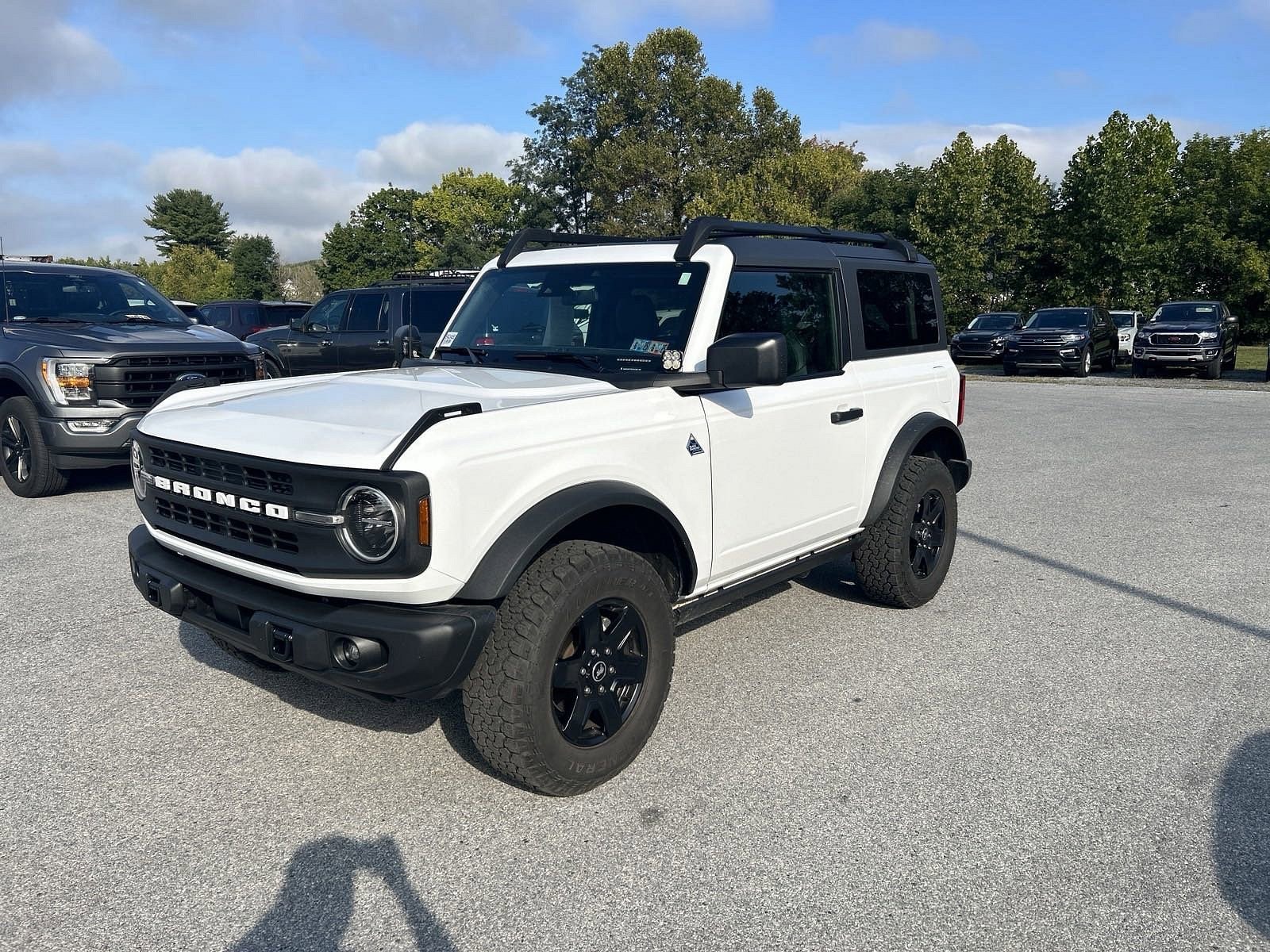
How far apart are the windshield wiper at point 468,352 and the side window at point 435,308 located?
675 centimetres

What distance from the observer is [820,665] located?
14.8 ft

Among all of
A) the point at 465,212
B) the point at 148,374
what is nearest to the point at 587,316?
the point at 148,374

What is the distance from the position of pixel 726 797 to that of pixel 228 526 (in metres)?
1.94

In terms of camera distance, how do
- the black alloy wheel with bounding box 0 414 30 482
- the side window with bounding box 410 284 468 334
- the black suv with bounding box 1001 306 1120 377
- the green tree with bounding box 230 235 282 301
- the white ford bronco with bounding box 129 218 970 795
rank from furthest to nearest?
the green tree with bounding box 230 235 282 301 → the black suv with bounding box 1001 306 1120 377 → the side window with bounding box 410 284 468 334 → the black alloy wheel with bounding box 0 414 30 482 → the white ford bronco with bounding box 129 218 970 795

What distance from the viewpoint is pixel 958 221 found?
127 ft

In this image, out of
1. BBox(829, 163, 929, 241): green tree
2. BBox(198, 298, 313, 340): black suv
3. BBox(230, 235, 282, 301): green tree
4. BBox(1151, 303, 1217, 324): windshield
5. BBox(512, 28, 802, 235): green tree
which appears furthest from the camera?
BBox(230, 235, 282, 301): green tree

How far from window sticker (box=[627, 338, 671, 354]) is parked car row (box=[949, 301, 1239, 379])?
21842mm

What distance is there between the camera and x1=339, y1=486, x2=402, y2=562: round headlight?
2.81 meters

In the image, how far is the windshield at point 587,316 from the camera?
4.00 meters

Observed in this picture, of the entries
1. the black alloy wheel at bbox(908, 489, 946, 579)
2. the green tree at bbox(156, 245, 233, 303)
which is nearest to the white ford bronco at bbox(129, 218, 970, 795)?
the black alloy wheel at bbox(908, 489, 946, 579)

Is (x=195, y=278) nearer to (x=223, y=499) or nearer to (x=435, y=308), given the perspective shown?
(x=435, y=308)

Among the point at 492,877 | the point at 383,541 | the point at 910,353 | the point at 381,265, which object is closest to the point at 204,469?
the point at 383,541

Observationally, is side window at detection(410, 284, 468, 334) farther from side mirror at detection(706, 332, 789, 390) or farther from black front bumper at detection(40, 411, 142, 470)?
side mirror at detection(706, 332, 789, 390)

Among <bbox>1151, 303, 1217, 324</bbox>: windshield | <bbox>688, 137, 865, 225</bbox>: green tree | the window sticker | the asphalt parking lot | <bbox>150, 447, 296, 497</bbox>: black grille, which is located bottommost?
the asphalt parking lot
